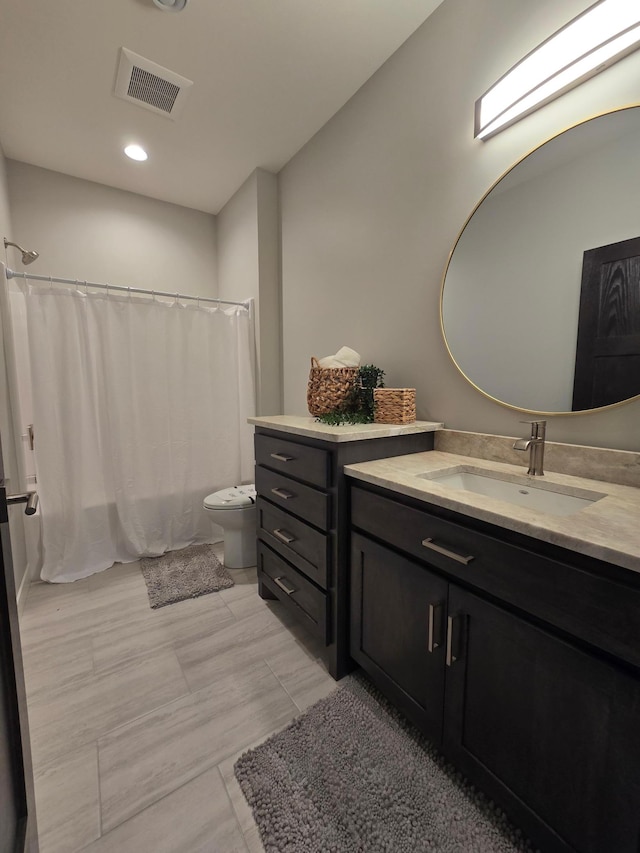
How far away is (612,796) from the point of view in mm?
649

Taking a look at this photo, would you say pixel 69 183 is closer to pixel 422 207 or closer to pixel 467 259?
pixel 422 207

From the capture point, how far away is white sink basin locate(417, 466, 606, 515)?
1031 mm

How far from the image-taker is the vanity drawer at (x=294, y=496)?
1.32m

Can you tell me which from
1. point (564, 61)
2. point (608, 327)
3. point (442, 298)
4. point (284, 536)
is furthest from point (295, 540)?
point (564, 61)

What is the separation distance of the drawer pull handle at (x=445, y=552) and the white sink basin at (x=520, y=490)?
0.77 feet

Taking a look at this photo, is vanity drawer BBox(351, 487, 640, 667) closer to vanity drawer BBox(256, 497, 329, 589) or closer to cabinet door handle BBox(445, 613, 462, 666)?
cabinet door handle BBox(445, 613, 462, 666)

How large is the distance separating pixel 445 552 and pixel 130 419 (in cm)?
214

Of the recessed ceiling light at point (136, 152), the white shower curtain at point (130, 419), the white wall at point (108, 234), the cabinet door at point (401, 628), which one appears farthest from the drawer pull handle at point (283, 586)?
the recessed ceiling light at point (136, 152)

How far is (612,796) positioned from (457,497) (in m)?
0.59

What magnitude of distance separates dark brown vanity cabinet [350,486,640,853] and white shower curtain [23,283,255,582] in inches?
69.8

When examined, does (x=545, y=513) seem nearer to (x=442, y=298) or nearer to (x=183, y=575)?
(x=442, y=298)

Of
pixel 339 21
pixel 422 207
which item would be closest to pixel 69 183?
pixel 339 21

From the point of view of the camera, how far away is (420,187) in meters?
1.56

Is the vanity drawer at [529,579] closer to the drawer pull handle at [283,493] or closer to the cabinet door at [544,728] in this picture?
the cabinet door at [544,728]
